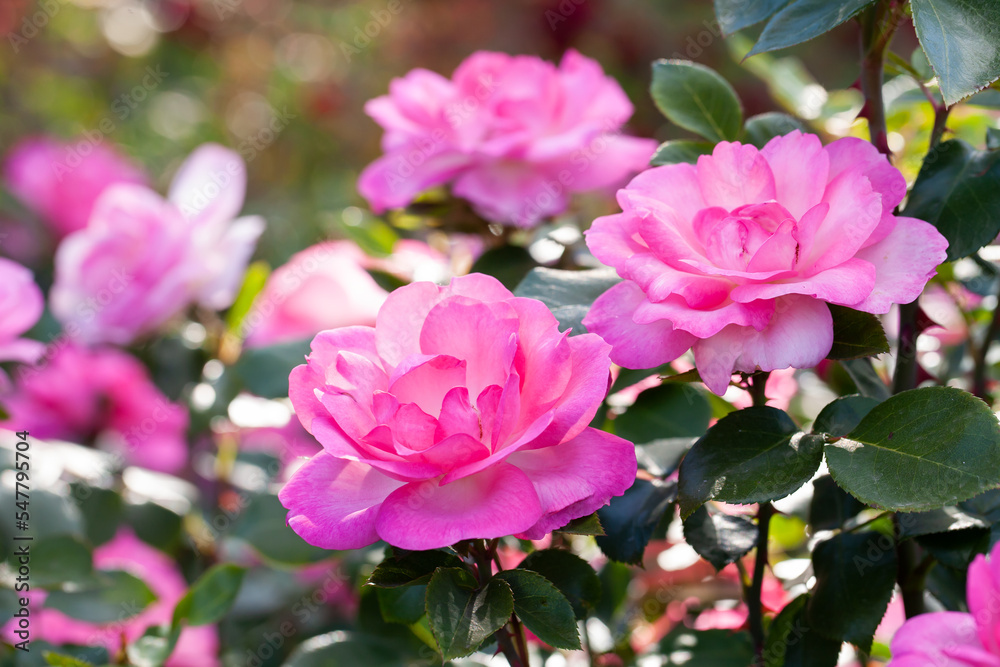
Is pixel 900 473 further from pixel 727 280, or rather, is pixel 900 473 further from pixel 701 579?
pixel 701 579

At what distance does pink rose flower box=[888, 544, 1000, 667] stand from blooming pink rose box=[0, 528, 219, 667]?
1.75ft

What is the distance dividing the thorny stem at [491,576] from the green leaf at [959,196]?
0.88 ft

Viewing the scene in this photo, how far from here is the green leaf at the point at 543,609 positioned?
0.37m

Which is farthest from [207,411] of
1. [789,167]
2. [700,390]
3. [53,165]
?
[53,165]

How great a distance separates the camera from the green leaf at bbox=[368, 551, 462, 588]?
378 mm

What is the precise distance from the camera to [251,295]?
0.86 meters

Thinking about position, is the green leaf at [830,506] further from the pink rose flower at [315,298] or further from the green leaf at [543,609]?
the pink rose flower at [315,298]

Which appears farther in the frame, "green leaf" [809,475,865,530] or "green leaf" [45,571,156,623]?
"green leaf" [45,571,156,623]

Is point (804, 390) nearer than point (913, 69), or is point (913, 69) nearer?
point (913, 69)

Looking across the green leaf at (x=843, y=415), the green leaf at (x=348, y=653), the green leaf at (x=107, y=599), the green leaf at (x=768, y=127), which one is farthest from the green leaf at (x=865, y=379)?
the green leaf at (x=107, y=599)

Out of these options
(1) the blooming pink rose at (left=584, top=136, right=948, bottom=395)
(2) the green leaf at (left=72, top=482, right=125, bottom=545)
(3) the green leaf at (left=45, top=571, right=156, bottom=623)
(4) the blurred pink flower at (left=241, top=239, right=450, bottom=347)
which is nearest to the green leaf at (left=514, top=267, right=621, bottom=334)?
(1) the blooming pink rose at (left=584, top=136, right=948, bottom=395)

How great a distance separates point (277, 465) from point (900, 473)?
2.38 feet

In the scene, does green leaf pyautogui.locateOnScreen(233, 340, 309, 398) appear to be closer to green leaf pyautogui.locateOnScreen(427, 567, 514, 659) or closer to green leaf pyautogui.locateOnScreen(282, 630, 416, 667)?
green leaf pyautogui.locateOnScreen(282, 630, 416, 667)

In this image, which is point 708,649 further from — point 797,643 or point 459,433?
point 459,433
